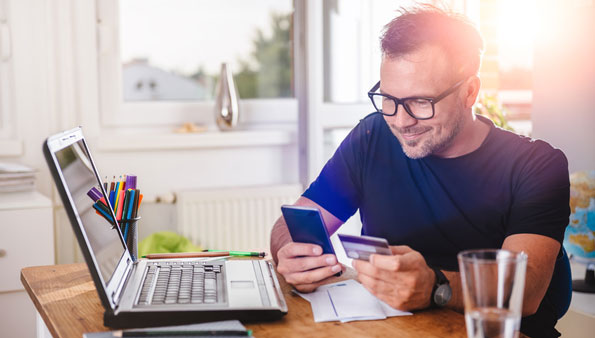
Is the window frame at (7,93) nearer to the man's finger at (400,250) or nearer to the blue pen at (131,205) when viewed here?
the blue pen at (131,205)

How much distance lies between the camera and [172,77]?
10.5 ft

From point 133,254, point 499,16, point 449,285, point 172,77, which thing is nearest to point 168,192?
point 172,77

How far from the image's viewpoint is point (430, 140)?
1.57m

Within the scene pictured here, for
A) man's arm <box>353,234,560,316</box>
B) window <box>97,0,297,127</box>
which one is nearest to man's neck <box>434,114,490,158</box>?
man's arm <box>353,234,560,316</box>

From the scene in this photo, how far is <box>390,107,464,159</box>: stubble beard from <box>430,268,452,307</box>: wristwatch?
43 cm

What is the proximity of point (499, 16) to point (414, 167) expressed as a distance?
2.74 m

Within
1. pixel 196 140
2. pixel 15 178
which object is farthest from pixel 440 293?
pixel 196 140

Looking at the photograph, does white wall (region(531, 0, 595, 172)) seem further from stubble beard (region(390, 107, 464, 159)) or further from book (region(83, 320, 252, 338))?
book (region(83, 320, 252, 338))

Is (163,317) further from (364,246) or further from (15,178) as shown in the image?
(15,178)

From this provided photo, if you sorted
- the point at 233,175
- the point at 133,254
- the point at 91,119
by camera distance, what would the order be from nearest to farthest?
the point at 133,254 → the point at 91,119 → the point at 233,175

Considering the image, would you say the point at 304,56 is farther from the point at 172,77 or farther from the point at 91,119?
the point at 91,119

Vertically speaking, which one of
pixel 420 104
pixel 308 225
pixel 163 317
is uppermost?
pixel 420 104

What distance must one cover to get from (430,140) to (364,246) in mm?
485

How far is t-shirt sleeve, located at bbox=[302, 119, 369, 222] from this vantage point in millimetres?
1768
